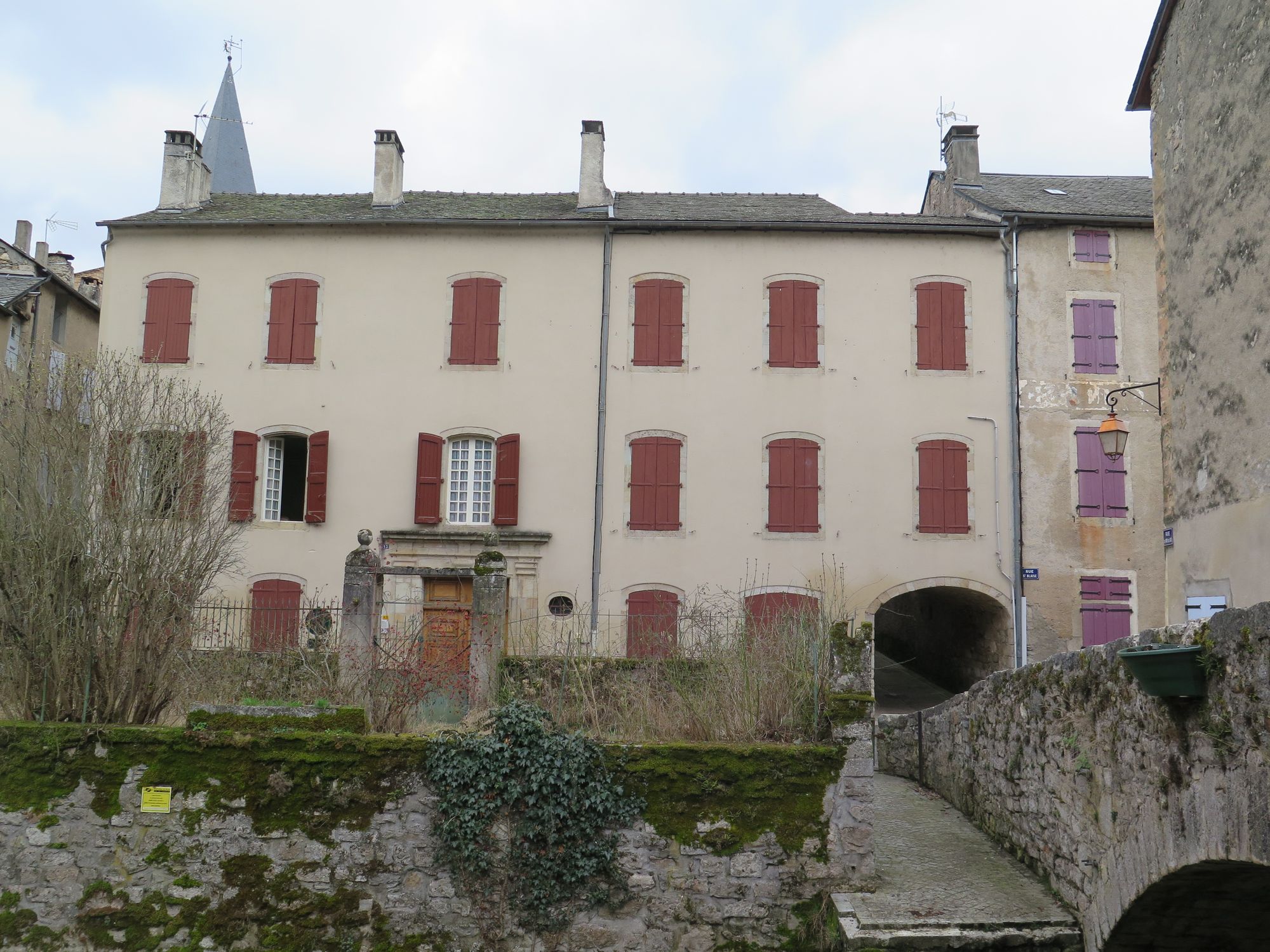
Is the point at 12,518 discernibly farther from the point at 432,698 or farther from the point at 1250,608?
the point at 1250,608

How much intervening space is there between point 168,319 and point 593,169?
24.3ft

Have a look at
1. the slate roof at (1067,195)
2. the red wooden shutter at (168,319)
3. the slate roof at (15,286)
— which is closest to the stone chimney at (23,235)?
the slate roof at (15,286)

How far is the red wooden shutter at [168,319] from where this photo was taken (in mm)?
17234

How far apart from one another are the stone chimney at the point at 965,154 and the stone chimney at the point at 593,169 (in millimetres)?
6162

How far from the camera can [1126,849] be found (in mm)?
5508

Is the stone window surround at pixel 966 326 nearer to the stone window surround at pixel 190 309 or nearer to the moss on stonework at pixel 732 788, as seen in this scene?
the moss on stonework at pixel 732 788

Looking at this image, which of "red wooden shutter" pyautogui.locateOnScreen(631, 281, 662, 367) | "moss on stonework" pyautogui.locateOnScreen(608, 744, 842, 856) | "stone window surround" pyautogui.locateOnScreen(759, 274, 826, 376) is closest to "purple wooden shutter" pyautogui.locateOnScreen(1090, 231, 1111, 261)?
"stone window surround" pyautogui.locateOnScreen(759, 274, 826, 376)

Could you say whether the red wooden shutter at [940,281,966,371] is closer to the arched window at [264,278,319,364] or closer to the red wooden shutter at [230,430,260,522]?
the arched window at [264,278,319,364]

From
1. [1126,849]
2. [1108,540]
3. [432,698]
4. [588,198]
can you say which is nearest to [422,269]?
[588,198]

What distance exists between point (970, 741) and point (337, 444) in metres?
11.3

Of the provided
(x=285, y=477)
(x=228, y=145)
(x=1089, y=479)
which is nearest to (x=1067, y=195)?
(x=1089, y=479)

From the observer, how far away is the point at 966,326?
16750mm

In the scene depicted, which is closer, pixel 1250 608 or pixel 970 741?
pixel 1250 608

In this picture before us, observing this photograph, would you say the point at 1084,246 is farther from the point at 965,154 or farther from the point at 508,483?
the point at 508,483
